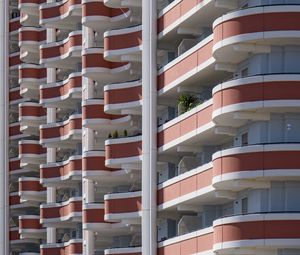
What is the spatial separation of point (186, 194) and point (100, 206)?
17.0 metres

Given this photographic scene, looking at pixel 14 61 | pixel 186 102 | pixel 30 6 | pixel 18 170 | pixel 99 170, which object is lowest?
pixel 99 170

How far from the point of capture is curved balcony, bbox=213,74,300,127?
254 feet

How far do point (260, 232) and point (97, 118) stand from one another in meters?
27.9

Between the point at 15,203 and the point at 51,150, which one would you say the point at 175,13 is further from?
the point at 15,203

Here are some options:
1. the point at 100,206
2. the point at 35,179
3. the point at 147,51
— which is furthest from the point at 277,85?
the point at 35,179

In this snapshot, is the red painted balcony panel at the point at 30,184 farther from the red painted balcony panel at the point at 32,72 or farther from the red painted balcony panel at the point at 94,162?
the red painted balcony panel at the point at 94,162

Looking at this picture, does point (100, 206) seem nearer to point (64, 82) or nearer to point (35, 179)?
point (64, 82)

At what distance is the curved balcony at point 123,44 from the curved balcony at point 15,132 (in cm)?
3707

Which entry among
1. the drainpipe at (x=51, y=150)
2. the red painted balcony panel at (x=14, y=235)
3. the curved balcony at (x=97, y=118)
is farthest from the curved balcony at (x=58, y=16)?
the red painted balcony panel at (x=14, y=235)

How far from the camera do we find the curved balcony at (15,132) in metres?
134

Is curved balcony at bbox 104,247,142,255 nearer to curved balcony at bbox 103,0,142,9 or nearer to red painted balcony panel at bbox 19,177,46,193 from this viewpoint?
→ curved balcony at bbox 103,0,142,9

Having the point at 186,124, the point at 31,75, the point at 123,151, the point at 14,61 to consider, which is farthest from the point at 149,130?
the point at 14,61

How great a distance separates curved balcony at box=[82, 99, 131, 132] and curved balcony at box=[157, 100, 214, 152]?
1106cm

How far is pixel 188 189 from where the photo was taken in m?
86.2
